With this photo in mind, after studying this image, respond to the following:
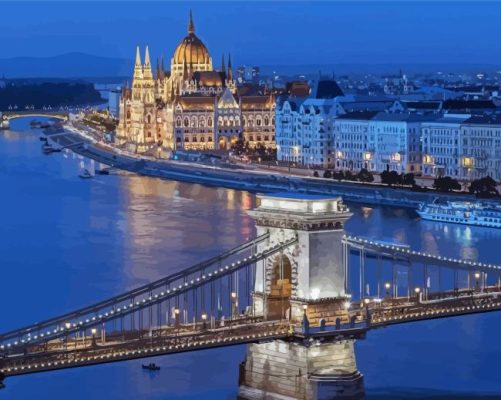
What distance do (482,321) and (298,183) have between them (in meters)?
20.9

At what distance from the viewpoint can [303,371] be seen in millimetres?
13680

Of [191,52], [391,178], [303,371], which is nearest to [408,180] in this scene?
[391,178]

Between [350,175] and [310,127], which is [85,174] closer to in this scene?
[310,127]

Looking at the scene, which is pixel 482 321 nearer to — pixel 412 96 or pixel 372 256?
pixel 372 256

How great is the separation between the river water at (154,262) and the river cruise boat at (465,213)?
14.0 inches

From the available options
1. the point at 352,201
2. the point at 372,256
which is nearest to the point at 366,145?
the point at 352,201

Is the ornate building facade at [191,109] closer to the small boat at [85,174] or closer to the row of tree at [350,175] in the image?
the small boat at [85,174]

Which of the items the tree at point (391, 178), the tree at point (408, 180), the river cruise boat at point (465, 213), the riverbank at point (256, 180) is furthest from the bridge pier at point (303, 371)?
the tree at point (391, 178)

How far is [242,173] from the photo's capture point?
140 ft

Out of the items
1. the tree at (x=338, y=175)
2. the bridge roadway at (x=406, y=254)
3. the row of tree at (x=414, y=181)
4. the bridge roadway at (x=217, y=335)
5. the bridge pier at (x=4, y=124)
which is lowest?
the bridge pier at (x=4, y=124)

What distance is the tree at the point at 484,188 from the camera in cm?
3381

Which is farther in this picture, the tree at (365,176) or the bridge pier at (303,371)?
the tree at (365,176)

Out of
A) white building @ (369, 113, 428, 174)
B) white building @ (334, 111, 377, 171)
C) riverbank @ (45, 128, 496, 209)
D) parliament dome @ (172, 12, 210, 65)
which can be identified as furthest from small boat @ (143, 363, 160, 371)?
parliament dome @ (172, 12, 210, 65)

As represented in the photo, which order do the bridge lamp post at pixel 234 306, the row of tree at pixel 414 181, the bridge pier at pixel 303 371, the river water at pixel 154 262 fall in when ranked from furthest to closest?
1. the row of tree at pixel 414 181
2. the river water at pixel 154 262
3. the bridge lamp post at pixel 234 306
4. the bridge pier at pixel 303 371
